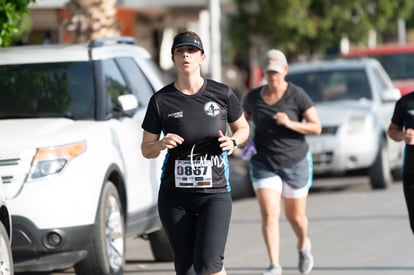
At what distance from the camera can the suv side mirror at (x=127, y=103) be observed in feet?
32.9

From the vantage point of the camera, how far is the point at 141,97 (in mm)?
11109

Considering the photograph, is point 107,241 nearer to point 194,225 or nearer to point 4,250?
point 4,250

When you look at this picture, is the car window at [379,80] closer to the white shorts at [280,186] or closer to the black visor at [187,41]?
the white shorts at [280,186]

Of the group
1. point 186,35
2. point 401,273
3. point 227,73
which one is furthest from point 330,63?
point 227,73

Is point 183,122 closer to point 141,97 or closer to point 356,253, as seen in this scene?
point 141,97

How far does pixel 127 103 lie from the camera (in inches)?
396

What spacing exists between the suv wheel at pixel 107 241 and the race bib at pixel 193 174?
1.87 meters

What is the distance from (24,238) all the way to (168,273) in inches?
86.1

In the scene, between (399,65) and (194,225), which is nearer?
(194,225)

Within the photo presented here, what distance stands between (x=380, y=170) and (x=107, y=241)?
334 inches

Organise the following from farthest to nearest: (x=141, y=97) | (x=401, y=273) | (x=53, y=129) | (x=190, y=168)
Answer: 1. (x=141, y=97)
2. (x=401, y=273)
3. (x=53, y=129)
4. (x=190, y=168)

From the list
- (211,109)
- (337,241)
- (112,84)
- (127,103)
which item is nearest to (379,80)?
(337,241)

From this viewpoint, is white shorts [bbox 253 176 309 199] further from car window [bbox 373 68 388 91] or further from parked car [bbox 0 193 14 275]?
car window [bbox 373 68 388 91]

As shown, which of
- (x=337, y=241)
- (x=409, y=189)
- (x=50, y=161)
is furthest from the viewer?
(x=337, y=241)
